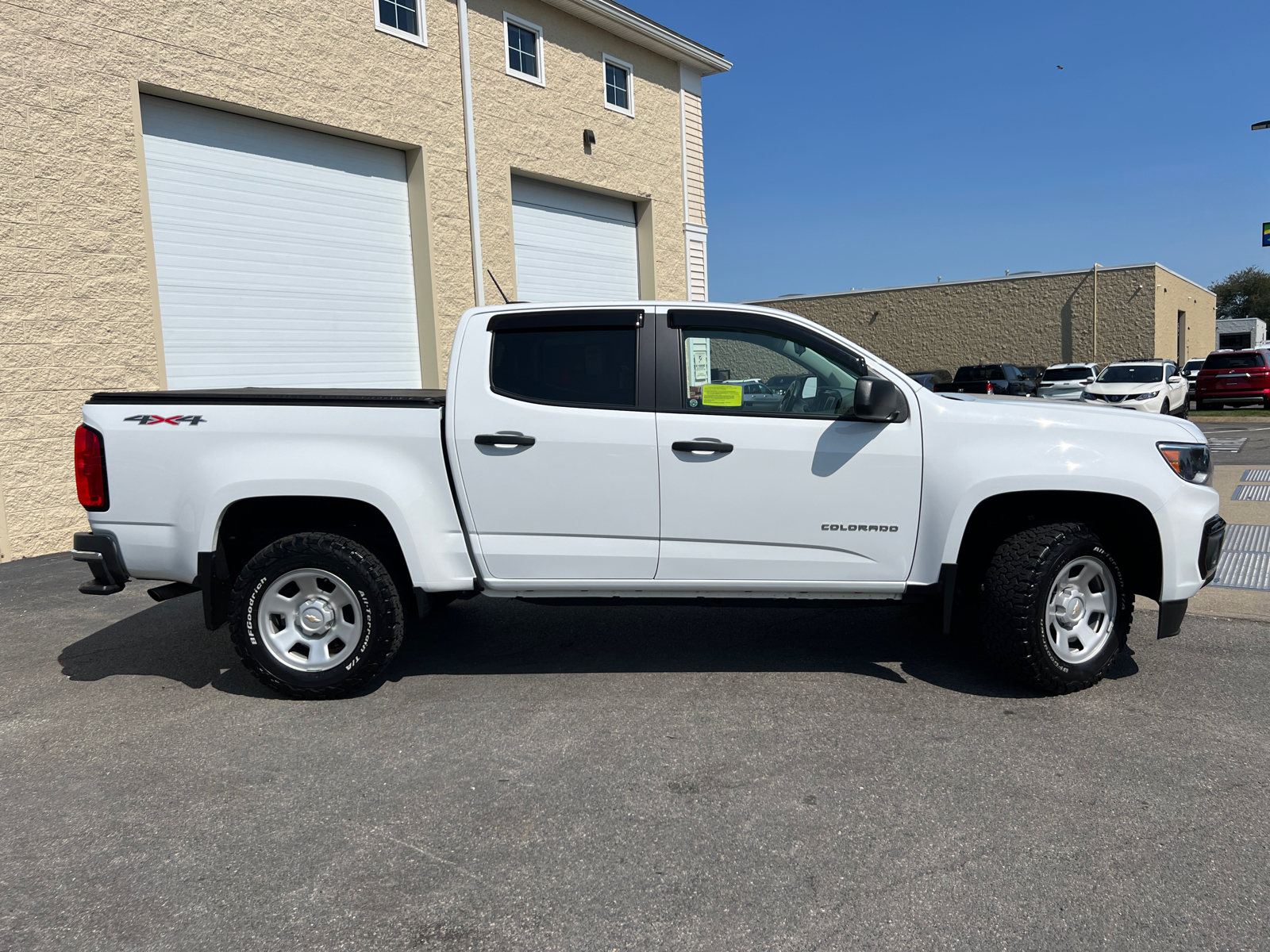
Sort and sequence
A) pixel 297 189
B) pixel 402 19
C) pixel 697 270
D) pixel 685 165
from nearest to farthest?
pixel 297 189
pixel 402 19
pixel 685 165
pixel 697 270

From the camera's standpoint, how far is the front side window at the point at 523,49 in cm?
1305

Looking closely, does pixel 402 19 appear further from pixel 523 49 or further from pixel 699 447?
pixel 699 447

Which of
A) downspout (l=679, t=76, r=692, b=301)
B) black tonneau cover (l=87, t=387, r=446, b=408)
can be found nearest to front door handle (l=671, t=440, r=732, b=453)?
black tonneau cover (l=87, t=387, r=446, b=408)

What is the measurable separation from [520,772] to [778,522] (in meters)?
1.71

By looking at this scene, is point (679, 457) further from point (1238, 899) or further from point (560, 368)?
point (1238, 899)

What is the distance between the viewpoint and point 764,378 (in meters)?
4.60

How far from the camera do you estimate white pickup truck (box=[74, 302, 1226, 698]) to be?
4.44 metres

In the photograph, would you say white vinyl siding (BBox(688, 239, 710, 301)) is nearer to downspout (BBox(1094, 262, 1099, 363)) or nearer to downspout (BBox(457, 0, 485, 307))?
downspout (BBox(457, 0, 485, 307))

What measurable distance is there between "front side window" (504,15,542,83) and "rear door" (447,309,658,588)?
9785 mm

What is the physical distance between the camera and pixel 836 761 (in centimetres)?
379

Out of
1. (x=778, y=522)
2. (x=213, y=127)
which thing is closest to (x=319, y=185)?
(x=213, y=127)

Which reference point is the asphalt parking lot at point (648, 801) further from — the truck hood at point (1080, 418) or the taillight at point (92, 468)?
the truck hood at point (1080, 418)

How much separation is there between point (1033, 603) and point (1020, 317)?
37751 mm

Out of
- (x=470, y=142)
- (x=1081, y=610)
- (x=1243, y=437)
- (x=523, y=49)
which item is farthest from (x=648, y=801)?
(x=1243, y=437)
